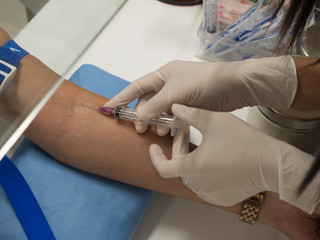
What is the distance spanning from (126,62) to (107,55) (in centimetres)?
9

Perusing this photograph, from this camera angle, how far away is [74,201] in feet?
2.97

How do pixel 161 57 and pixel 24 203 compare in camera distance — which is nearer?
pixel 24 203

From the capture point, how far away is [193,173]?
0.82 meters

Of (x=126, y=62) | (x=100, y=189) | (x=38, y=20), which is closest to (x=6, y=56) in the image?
(x=38, y=20)

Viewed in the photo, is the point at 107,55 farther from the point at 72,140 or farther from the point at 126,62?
the point at 72,140

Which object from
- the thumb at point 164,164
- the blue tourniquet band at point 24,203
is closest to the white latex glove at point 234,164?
the thumb at point 164,164

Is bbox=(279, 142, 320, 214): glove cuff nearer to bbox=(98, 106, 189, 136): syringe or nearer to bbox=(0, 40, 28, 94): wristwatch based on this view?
bbox=(98, 106, 189, 136): syringe

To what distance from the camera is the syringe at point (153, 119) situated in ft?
2.93

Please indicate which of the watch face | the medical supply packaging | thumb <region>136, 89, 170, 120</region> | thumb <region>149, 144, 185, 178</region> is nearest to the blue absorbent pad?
thumb <region>149, 144, 185, 178</region>

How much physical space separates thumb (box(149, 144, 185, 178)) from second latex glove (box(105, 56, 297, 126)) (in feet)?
0.34

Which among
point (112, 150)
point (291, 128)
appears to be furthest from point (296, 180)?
point (112, 150)

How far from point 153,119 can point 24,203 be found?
0.45 metres

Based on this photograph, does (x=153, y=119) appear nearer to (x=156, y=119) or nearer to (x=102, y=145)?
(x=156, y=119)

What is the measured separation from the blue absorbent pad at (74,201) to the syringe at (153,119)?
0.69ft
